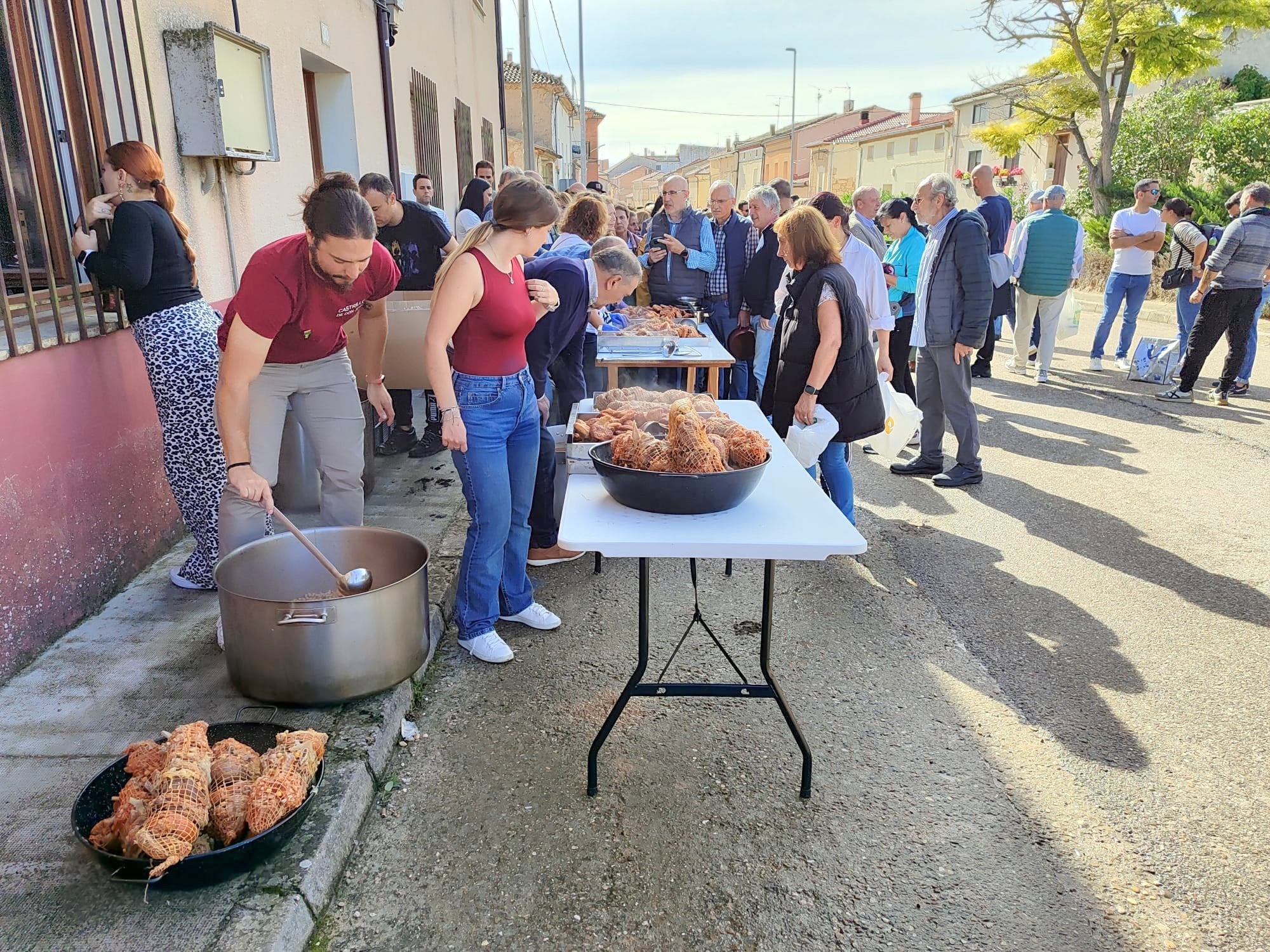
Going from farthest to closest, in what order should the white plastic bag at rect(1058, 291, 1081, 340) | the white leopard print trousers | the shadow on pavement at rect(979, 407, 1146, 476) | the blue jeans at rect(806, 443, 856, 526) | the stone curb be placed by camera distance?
the white plastic bag at rect(1058, 291, 1081, 340) → the shadow on pavement at rect(979, 407, 1146, 476) → the blue jeans at rect(806, 443, 856, 526) → the white leopard print trousers → the stone curb

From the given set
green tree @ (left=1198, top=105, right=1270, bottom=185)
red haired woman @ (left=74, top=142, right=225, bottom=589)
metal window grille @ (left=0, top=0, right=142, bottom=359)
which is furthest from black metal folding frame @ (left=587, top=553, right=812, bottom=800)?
green tree @ (left=1198, top=105, right=1270, bottom=185)

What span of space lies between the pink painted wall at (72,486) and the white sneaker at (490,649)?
1.59 metres

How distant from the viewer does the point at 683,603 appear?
4227 millimetres

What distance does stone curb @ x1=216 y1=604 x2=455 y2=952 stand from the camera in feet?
6.55

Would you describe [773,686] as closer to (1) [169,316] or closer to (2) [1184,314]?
(1) [169,316]

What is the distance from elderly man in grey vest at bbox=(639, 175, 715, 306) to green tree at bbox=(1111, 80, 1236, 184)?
52.1 feet

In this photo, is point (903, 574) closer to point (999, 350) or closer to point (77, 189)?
point (77, 189)

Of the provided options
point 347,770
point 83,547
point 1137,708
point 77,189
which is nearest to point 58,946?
point 347,770

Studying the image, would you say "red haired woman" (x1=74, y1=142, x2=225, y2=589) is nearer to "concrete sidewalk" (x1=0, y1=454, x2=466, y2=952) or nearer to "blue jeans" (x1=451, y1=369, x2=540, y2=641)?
"concrete sidewalk" (x1=0, y1=454, x2=466, y2=952)

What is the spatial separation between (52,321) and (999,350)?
10.9 m

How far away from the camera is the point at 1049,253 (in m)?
8.70

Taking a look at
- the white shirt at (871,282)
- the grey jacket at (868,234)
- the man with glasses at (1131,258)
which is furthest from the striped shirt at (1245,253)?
the white shirt at (871,282)

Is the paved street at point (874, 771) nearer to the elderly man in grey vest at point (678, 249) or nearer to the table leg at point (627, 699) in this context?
the table leg at point (627, 699)

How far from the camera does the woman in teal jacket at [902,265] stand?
23.2 feet
